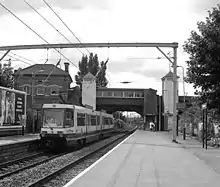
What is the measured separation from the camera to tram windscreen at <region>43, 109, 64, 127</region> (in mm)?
21375

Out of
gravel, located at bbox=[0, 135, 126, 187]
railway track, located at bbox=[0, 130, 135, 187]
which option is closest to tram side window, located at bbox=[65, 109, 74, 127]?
railway track, located at bbox=[0, 130, 135, 187]

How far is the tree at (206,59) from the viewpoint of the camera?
18250mm

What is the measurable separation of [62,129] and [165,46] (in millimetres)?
10388

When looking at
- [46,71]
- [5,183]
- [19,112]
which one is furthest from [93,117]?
[46,71]

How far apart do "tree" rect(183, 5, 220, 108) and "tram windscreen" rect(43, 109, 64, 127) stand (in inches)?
301

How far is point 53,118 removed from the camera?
70.8 feet

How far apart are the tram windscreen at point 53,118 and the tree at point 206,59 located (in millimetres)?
7649

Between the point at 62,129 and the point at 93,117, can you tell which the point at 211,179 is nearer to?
the point at 62,129

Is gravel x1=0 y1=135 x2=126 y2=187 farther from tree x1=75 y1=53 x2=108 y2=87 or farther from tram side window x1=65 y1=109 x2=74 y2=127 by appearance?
tree x1=75 y1=53 x2=108 y2=87

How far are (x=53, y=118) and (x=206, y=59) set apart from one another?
9431 mm

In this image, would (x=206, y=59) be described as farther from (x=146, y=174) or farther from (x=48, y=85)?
(x=48, y=85)

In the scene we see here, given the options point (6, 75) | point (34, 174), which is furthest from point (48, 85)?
point (34, 174)

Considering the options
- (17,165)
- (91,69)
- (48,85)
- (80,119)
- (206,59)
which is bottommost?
(17,165)

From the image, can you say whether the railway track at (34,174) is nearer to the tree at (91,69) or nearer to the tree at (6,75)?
the tree at (6,75)
